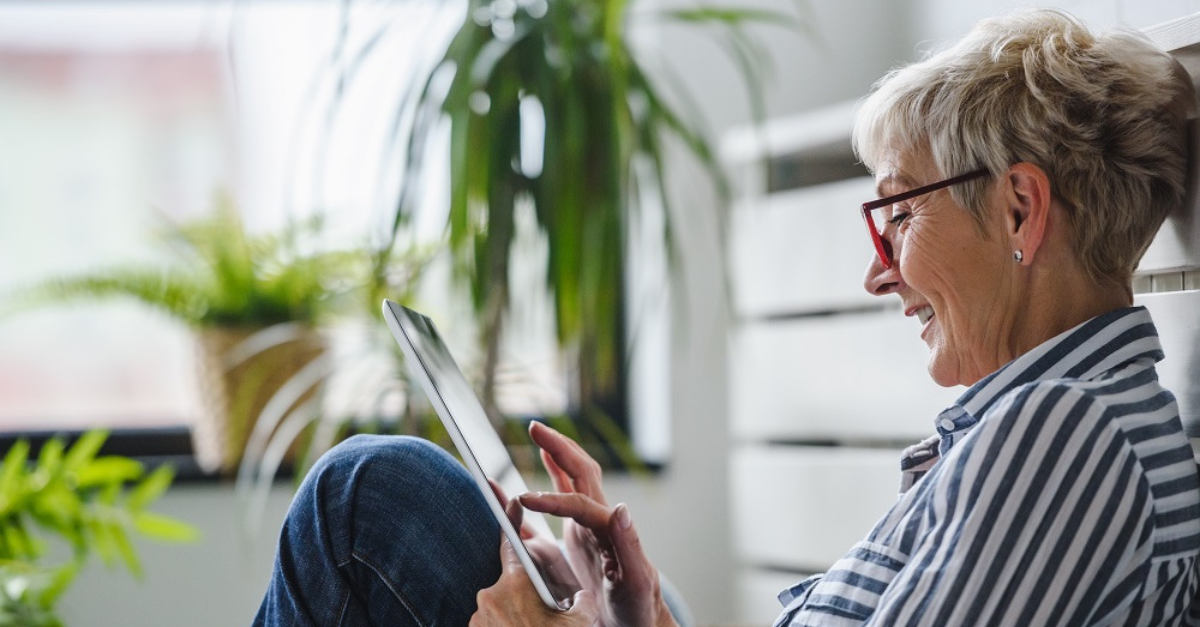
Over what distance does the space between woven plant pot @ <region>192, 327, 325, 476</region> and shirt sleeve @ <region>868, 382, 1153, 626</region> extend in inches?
62.1

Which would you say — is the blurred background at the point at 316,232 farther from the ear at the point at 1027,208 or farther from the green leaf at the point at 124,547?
the ear at the point at 1027,208

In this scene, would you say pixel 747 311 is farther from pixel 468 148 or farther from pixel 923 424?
pixel 468 148

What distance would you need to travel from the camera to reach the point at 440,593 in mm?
1120

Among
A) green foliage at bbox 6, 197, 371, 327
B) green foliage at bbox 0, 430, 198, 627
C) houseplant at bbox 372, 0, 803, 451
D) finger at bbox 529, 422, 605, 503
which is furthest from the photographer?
green foliage at bbox 6, 197, 371, 327

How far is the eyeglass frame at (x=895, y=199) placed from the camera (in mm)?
1044

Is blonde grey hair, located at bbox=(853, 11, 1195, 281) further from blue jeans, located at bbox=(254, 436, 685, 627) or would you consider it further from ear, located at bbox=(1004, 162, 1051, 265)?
blue jeans, located at bbox=(254, 436, 685, 627)

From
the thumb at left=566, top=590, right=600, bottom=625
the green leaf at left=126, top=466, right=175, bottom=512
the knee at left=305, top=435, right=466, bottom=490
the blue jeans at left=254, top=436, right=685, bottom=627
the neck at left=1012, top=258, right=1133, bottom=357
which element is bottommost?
the green leaf at left=126, top=466, right=175, bottom=512

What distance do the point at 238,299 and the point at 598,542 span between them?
1.33 meters

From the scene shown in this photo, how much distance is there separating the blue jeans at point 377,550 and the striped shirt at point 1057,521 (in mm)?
383

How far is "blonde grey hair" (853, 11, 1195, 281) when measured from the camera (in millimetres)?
1002

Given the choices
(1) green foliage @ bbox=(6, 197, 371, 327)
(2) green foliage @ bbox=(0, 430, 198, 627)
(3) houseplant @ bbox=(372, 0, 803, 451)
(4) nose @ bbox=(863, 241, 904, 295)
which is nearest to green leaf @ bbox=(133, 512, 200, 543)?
(2) green foliage @ bbox=(0, 430, 198, 627)

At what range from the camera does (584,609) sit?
1.08 m

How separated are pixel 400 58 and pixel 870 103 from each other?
5.88ft

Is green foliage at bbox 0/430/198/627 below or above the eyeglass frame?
below
